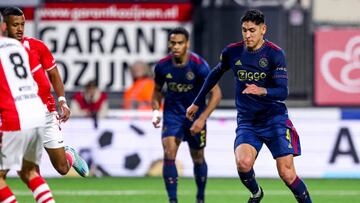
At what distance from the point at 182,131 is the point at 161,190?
231 centimetres

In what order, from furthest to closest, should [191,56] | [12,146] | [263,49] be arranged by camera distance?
[191,56] < [263,49] < [12,146]

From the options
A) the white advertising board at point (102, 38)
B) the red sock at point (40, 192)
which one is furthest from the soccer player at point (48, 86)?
the white advertising board at point (102, 38)

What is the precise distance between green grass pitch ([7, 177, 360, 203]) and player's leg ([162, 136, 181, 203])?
1096mm

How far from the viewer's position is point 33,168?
29.9 feet

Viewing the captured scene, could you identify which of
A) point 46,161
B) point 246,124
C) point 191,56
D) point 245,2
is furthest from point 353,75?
point 246,124

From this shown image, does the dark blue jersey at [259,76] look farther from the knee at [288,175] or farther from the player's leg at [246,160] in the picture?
the knee at [288,175]

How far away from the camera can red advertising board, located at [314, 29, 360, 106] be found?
19.0 metres

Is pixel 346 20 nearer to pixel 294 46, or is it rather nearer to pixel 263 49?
pixel 294 46

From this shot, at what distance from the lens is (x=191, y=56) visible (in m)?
12.7

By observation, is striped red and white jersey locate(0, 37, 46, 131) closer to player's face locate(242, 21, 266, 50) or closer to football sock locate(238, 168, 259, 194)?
player's face locate(242, 21, 266, 50)

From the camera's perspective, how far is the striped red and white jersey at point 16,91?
28.4ft

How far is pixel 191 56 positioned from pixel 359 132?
4.65m

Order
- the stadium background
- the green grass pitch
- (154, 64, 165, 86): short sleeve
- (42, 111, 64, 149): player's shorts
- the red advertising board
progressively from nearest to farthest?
(42, 111, 64, 149): player's shorts, (154, 64, 165, 86): short sleeve, the green grass pitch, the stadium background, the red advertising board

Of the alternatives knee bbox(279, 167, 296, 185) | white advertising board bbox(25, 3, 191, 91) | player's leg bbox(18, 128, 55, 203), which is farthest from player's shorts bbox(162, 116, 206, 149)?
white advertising board bbox(25, 3, 191, 91)
